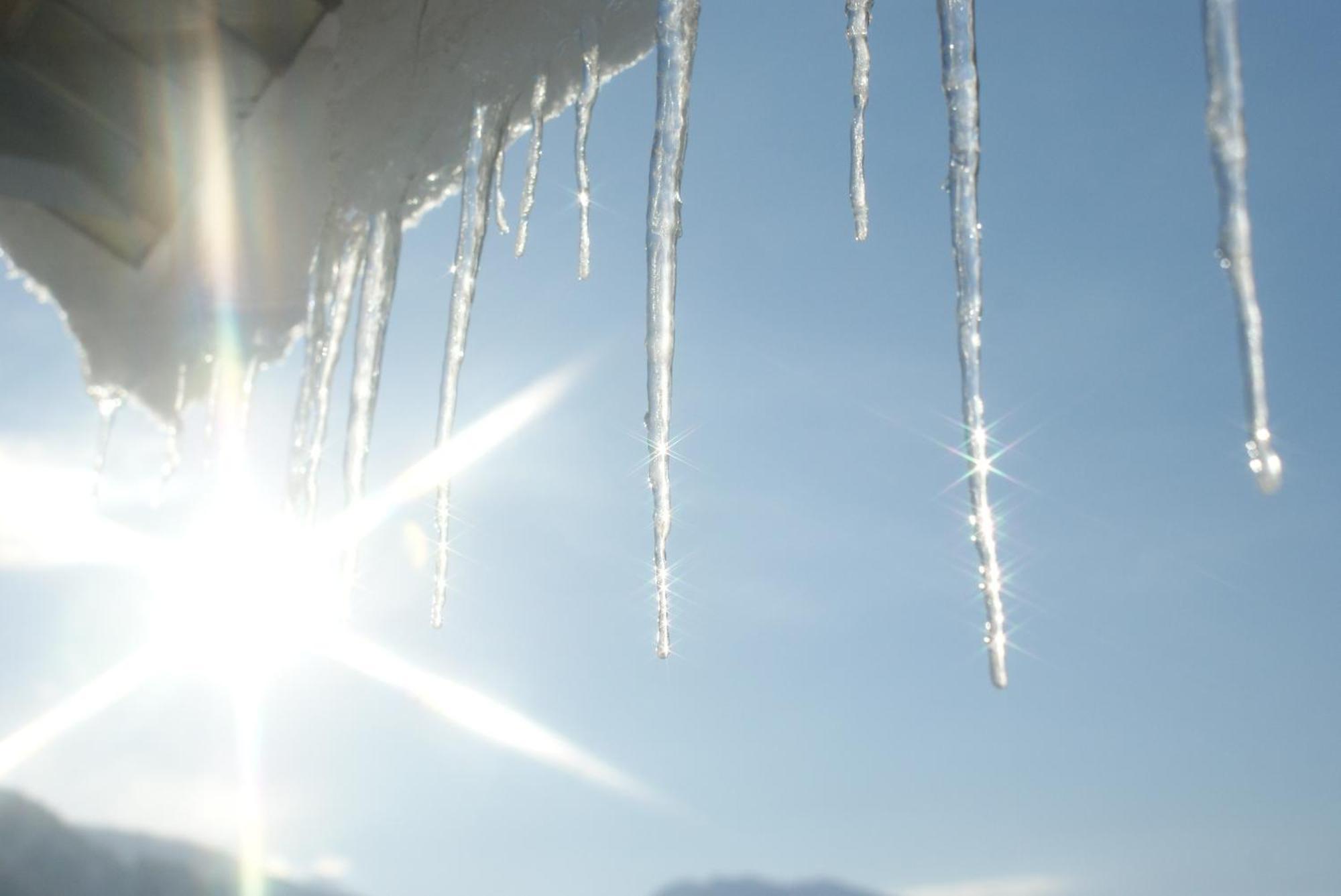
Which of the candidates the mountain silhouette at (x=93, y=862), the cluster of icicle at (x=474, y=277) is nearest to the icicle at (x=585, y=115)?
the cluster of icicle at (x=474, y=277)

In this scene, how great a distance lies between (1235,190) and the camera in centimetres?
121

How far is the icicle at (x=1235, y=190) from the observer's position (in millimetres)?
1200

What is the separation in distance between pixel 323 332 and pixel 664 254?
144cm

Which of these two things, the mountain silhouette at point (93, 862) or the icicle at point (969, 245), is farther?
the mountain silhouette at point (93, 862)

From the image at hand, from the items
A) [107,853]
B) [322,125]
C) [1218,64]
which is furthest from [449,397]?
[107,853]

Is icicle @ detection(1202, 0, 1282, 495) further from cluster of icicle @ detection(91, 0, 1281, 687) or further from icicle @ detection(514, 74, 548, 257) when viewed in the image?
icicle @ detection(514, 74, 548, 257)

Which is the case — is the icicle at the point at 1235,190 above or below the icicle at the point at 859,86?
below

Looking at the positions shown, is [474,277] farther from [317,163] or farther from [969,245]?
[969,245]

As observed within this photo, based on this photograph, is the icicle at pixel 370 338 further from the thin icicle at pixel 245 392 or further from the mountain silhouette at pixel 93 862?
the mountain silhouette at pixel 93 862

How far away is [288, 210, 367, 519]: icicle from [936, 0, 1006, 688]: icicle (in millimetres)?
1689

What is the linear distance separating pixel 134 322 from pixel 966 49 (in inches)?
109

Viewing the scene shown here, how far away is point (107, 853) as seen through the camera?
8238 cm

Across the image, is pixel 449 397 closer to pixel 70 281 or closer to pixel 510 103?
pixel 510 103

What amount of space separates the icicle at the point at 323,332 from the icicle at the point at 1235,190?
2.11 m
